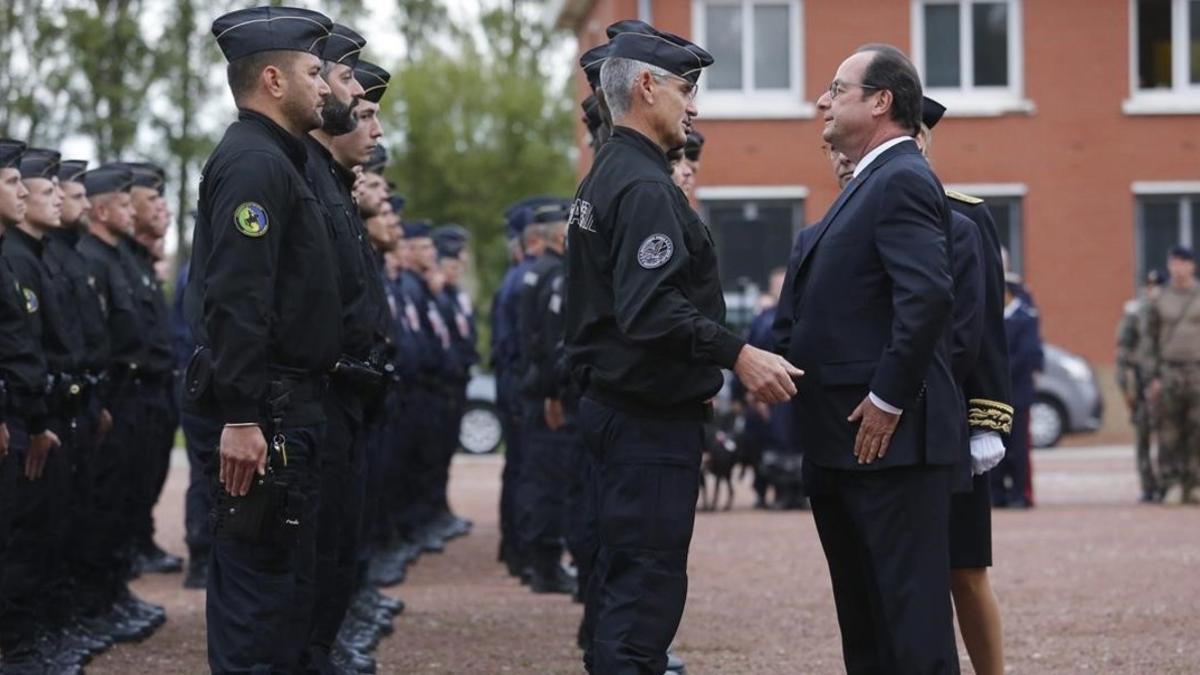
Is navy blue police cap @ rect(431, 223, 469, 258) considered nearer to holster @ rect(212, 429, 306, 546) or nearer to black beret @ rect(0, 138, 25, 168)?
black beret @ rect(0, 138, 25, 168)

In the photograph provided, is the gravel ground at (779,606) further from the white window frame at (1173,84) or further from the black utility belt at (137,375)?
the white window frame at (1173,84)

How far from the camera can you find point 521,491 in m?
13.7

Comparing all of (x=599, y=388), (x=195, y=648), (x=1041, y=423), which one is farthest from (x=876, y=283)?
(x=1041, y=423)

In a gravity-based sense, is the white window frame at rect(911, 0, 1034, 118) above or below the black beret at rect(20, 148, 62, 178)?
above

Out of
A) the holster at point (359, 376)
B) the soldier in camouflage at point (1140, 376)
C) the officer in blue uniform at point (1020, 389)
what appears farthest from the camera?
the soldier in camouflage at point (1140, 376)

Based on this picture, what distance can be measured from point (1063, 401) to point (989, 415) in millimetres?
21342

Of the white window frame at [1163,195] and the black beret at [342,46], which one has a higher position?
the white window frame at [1163,195]

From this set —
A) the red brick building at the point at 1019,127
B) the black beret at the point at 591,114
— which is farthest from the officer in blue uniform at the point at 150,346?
the red brick building at the point at 1019,127

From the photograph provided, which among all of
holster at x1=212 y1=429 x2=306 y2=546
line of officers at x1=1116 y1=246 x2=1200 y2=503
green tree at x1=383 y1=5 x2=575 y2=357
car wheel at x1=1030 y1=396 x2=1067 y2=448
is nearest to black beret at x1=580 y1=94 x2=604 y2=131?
holster at x1=212 y1=429 x2=306 y2=546

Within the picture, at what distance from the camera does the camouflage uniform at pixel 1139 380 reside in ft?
66.7

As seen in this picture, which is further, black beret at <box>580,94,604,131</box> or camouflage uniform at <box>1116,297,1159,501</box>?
camouflage uniform at <box>1116,297,1159,501</box>

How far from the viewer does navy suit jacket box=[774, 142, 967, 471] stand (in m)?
6.82

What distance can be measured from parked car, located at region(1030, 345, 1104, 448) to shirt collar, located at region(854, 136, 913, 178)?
21.3 metres

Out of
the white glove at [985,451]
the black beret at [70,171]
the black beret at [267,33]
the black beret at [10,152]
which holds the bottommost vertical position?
the white glove at [985,451]
